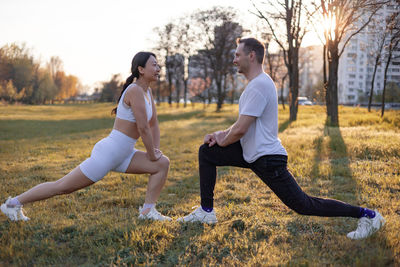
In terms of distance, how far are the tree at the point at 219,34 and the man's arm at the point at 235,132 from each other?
113 ft

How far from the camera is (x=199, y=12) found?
37.7 meters

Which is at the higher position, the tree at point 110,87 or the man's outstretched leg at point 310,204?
the tree at point 110,87

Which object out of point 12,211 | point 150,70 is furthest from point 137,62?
point 12,211

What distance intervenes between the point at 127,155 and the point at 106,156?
0.83ft

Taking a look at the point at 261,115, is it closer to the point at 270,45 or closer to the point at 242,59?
the point at 242,59

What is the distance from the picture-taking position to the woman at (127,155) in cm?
384

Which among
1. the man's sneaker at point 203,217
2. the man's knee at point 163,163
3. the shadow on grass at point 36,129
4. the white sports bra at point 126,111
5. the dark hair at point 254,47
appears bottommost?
the shadow on grass at point 36,129

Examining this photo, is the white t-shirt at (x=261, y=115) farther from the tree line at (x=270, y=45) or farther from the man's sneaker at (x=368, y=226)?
the tree line at (x=270, y=45)

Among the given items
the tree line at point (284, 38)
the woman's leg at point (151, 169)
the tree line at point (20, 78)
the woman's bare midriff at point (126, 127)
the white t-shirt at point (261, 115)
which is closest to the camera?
the white t-shirt at point (261, 115)

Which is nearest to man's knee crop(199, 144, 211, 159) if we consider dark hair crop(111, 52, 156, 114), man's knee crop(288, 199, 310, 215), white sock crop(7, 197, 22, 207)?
man's knee crop(288, 199, 310, 215)

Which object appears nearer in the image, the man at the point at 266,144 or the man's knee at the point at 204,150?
the man at the point at 266,144

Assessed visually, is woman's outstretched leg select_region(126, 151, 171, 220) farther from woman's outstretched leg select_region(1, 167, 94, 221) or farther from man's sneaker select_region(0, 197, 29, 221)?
man's sneaker select_region(0, 197, 29, 221)

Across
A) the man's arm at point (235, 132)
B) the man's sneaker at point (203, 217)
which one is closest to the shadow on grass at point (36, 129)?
the man's sneaker at point (203, 217)

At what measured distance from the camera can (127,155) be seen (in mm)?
3990
